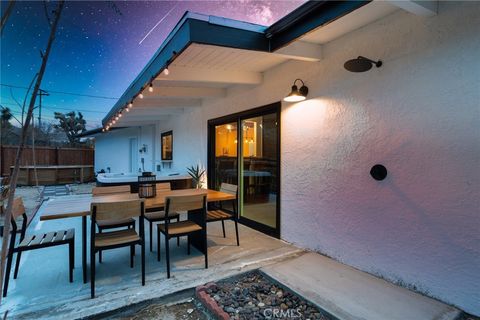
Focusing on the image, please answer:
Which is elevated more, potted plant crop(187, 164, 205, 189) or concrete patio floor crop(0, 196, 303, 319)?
potted plant crop(187, 164, 205, 189)

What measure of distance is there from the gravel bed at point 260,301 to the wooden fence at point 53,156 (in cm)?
1198

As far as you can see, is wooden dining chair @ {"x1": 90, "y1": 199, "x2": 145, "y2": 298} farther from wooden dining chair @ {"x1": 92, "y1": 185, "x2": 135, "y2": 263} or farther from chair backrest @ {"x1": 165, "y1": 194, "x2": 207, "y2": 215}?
wooden dining chair @ {"x1": 92, "y1": 185, "x2": 135, "y2": 263}

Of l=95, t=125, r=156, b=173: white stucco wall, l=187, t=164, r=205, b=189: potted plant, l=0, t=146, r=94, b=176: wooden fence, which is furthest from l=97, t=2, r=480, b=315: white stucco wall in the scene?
l=0, t=146, r=94, b=176: wooden fence

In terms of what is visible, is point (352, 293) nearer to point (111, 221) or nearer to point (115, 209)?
point (115, 209)

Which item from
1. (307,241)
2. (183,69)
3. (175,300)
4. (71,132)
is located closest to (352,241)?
(307,241)

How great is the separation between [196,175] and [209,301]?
4118 mm

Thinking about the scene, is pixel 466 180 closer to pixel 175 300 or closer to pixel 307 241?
pixel 307 241

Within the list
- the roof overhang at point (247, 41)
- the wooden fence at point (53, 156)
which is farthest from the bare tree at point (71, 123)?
the roof overhang at point (247, 41)

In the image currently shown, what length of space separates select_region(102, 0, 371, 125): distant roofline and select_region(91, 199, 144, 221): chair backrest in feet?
5.46

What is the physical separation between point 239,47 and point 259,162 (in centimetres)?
215

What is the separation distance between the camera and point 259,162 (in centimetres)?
451

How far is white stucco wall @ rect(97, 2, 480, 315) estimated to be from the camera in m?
2.09

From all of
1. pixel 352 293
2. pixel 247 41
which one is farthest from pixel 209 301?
Answer: pixel 247 41

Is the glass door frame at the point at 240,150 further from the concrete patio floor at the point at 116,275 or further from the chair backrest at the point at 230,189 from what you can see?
the chair backrest at the point at 230,189
